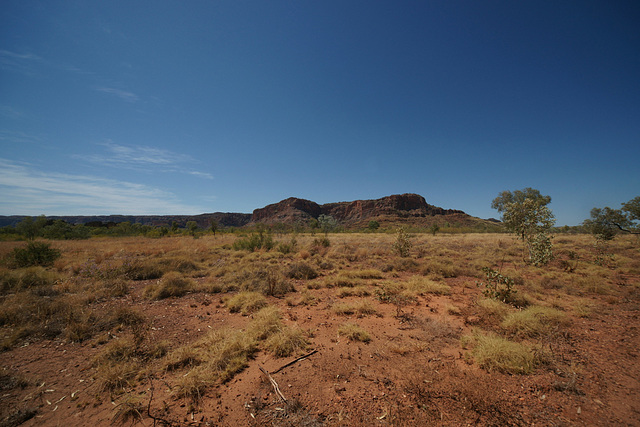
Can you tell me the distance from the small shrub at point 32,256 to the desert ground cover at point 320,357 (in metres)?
3.27

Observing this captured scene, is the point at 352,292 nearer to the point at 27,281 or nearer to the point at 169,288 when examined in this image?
the point at 169,288

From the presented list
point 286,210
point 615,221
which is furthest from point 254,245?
point 286,210

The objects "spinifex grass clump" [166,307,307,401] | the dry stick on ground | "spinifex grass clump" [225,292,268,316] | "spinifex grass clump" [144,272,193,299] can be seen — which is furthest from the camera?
"spinifex grass clump" [144,272,193,299]

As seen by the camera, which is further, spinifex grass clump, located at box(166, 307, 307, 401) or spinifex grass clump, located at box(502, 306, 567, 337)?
spinifex grass clump, located at box(502, 306, 567, 337)

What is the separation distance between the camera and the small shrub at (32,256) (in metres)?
10.1

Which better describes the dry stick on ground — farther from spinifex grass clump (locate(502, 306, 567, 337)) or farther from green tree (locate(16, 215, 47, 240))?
green tree (locate(16, 215, 47, 240))

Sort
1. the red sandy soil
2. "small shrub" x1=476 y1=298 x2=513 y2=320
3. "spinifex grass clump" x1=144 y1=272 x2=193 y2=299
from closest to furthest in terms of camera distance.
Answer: the red sandy soil
"small shrub" x1=476 y1=298 x2=513 y2=320
"spinifex grass clump" x1=144 y1=272 x2=193 y2=299

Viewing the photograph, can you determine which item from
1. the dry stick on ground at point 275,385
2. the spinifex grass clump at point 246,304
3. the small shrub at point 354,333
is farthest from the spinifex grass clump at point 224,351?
the spinifex grass clump at point 246,304

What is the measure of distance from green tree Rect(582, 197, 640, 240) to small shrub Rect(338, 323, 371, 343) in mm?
24328

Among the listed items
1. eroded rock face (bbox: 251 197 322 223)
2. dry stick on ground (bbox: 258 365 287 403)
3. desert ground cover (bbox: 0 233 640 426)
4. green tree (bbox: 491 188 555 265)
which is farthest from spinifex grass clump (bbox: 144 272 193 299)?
eroded rock face (bbox: 251 197 322 223)

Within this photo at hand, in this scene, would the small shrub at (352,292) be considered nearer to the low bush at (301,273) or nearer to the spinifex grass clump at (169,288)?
the low bush at (301,273)

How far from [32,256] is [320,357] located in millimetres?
15034

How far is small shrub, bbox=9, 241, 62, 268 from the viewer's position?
10.1 m

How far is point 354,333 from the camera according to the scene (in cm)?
485
